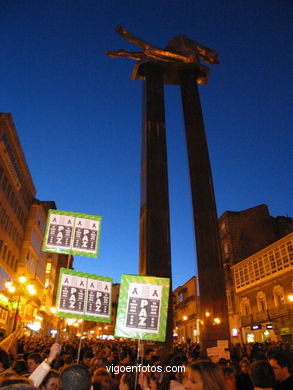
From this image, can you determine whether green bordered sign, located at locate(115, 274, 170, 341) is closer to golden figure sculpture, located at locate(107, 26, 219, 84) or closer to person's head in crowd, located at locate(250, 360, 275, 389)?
person's head in crowd, located at locate(250, 360, 275, 389)

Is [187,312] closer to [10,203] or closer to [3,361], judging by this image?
[10,203]

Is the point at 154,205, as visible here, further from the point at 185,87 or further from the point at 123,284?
the point at 123,284

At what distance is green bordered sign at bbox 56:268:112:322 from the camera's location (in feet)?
26.2

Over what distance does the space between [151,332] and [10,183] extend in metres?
33.4

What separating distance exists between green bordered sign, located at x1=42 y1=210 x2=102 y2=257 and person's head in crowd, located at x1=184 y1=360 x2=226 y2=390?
18.0ft

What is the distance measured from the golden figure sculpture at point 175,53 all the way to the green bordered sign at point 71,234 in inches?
805

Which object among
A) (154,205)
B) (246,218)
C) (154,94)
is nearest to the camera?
(154,205)

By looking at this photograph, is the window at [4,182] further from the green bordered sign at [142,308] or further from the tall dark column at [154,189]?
the green bordered sign at [142,308]

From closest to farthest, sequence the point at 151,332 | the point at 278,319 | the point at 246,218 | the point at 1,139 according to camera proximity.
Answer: the point at 151,332 → the point at 1,139 → the point at 278,319 → the point at 246,218

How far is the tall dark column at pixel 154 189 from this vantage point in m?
19.1

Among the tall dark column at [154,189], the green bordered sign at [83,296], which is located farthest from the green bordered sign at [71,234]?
the tall dark column at [154,189]

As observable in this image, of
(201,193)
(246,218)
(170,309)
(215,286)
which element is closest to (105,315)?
(170,309)

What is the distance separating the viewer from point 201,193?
70.3 ft

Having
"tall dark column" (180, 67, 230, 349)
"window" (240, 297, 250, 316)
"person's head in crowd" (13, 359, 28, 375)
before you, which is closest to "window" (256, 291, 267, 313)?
"window" (240, 297, 250, 316)
